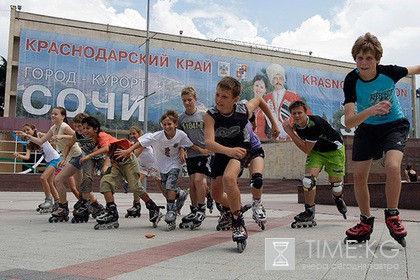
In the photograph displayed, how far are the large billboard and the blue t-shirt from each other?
115 feet

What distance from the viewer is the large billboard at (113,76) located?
119 ft

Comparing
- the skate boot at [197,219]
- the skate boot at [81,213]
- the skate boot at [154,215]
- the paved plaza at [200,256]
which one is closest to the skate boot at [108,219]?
the paved plaza at [200,256]

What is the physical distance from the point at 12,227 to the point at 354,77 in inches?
176

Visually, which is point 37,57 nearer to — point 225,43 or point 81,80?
point 81,80

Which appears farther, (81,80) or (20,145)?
(81,80)

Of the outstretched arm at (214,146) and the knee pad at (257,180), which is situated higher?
the outstretched arm at (214,146)

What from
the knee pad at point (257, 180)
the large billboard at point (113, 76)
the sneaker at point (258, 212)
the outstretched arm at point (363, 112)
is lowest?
the sneaker at point (258, 212)

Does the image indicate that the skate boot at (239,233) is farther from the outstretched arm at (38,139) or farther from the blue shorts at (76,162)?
the outstretched arm at (38,139)

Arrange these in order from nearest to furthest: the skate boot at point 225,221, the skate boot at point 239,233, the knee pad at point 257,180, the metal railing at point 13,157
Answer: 1. the skate boot at point 239,233
2. the knee pad at point 257,180
3. the skate boot at point 225,221
4. the metal railing at point 13,157

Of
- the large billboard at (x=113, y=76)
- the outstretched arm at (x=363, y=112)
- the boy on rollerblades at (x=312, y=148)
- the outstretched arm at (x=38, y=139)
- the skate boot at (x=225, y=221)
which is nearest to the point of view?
the outstretched arm at (x=363, y=112)

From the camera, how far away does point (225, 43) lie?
4634 cm

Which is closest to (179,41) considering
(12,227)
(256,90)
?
(256,90)

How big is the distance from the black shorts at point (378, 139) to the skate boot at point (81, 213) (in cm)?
401

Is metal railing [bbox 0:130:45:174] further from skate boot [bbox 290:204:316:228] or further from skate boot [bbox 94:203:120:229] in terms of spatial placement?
skate boot [bbox 290:204:316:228]
